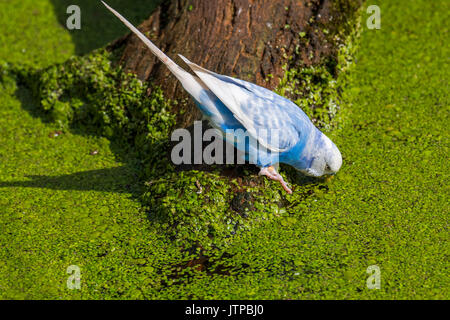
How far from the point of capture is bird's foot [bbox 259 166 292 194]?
139 inches

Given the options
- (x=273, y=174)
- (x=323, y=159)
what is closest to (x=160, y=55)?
(x=273, y=174)

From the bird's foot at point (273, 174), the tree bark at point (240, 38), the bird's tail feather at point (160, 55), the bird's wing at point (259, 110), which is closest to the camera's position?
the bird's tail feather at point (160, 55)

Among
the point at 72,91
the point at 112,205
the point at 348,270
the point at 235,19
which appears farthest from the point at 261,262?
the point at 72,91

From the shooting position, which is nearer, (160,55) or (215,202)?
(160,55)

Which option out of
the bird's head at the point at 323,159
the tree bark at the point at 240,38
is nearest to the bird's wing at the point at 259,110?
the bird's head at the point at 323,159

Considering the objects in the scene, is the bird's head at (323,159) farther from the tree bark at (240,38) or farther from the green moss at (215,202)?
the tree bark at (240,38)

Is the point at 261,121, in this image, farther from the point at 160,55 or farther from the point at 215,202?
the point at 160,55

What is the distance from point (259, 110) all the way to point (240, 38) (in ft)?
3.26

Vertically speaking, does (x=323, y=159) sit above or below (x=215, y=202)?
above

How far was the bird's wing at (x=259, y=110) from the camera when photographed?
3203 mm

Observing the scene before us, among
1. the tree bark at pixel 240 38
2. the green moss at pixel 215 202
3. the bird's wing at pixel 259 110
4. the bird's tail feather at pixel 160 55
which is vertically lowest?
the green moss at pixel 215 202

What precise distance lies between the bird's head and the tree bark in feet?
2.06

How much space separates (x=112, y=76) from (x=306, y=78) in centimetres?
159

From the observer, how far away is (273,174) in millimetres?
3590
